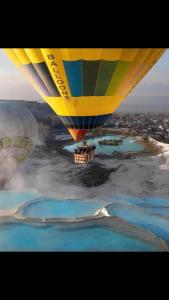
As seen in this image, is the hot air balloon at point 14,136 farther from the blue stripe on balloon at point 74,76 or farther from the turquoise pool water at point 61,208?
the blue stripe on balloon at point 74,76

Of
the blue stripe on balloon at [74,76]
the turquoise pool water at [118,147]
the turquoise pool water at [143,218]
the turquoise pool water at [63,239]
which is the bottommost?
the turquoise pool water at [63,239]

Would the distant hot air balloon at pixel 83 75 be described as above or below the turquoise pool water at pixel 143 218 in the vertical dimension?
above

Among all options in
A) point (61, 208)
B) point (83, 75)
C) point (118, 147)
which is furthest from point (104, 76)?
point (118, 147)

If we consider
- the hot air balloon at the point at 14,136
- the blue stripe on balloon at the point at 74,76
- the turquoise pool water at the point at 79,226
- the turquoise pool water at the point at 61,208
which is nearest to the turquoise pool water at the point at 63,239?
the turquoise pool water at the point at 79,226

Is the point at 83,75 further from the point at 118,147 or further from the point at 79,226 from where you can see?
the point at 118,147
